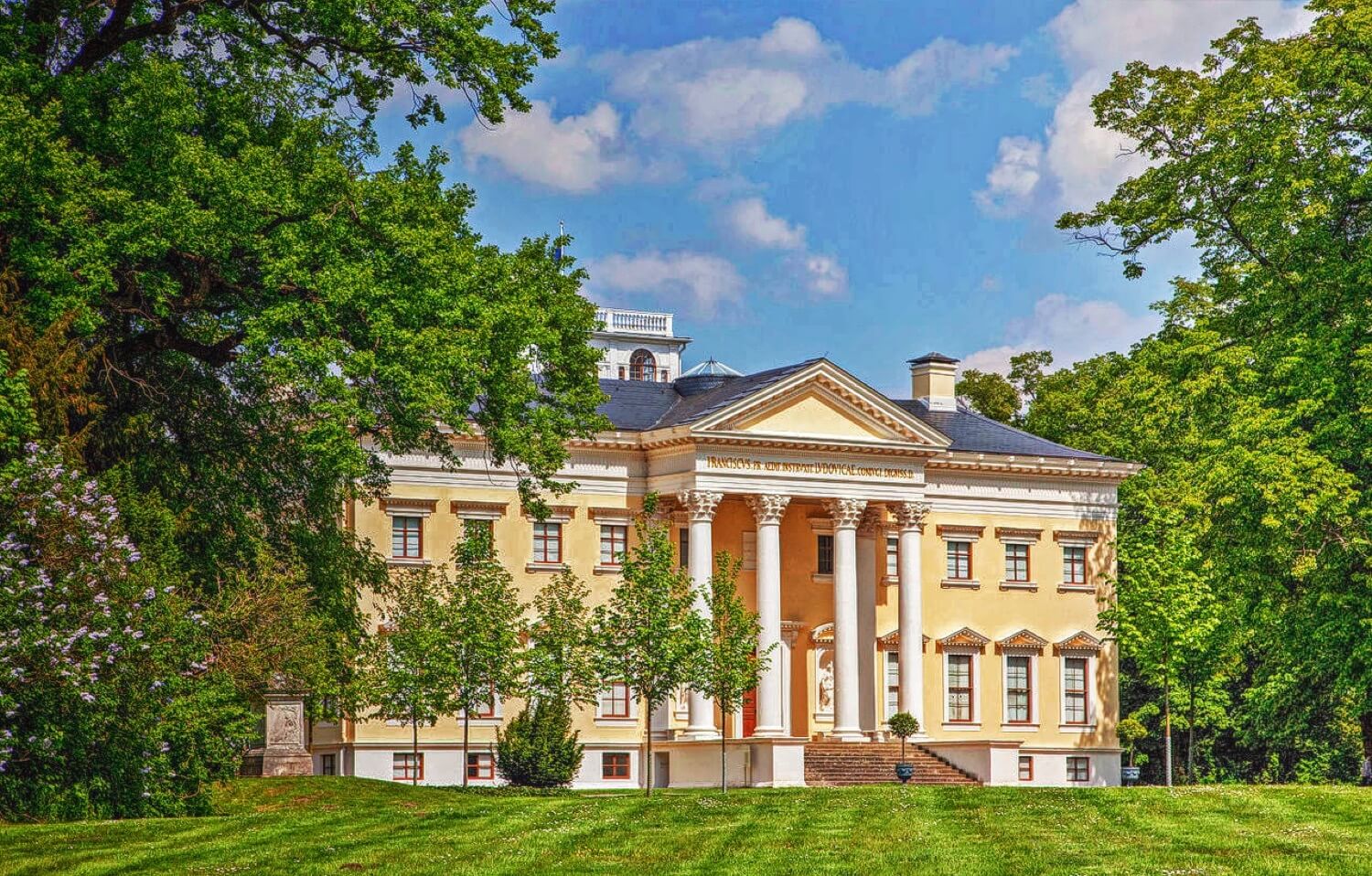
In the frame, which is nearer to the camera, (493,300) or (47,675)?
(47,675)

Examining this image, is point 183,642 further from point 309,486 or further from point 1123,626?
point 1123,626

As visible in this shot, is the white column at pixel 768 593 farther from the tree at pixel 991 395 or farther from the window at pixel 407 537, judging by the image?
the tree at pixel 991 395

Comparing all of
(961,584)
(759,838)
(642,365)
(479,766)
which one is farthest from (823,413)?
(642,365)

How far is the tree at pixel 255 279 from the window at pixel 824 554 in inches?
943

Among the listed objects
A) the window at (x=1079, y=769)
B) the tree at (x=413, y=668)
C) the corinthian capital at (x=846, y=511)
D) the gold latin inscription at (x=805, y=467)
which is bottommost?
the window at (x=1079, y=769)

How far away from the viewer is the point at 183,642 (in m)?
28.8

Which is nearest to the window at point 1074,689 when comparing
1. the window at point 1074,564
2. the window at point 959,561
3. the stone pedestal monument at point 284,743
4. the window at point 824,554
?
the window at point 1074,564

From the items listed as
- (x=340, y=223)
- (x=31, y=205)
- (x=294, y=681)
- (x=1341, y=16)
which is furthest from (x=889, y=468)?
(x=31, y=205)

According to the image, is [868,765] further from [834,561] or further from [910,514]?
[910,514]

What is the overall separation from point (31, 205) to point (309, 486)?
7.68 m

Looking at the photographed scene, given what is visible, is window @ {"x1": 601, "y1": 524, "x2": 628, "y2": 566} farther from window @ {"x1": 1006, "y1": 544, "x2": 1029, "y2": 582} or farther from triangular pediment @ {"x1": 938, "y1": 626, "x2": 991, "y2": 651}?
window @ {"x1": 1006, "y1": 544, "x2": 1029, "y2": 582}

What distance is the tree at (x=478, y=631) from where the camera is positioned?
4509 cm

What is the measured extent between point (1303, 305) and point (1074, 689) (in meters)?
15.5

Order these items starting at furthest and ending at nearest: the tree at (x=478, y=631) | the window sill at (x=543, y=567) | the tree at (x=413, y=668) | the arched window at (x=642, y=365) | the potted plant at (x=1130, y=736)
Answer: the arched window at (x=642, y=365) → the potted plant at (x=1130, y=736) → the window sill at (x=543, y=567) → the tree at (x=478, y=631) → the tree at (x=413, y=668)
